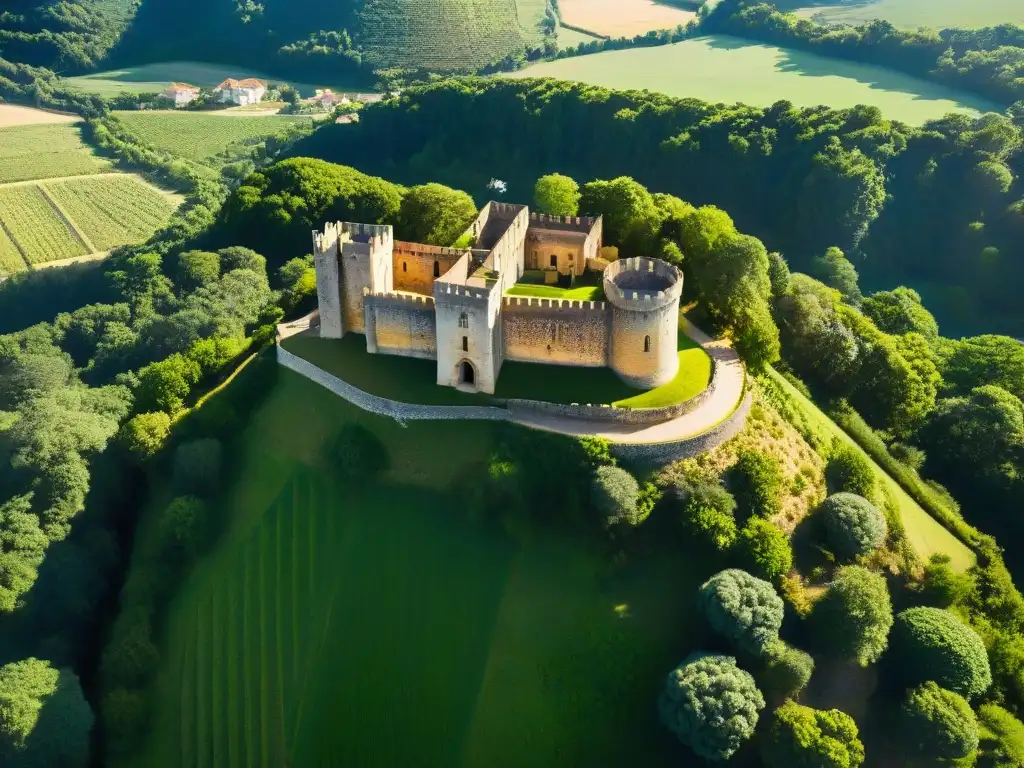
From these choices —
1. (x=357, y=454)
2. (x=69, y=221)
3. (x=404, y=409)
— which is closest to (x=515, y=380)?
(x=404, y=409)

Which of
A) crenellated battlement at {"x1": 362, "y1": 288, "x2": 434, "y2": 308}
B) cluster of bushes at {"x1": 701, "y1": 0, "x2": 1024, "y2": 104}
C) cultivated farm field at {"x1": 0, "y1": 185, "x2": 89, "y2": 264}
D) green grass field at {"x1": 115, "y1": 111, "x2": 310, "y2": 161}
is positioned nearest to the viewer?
crenellated battlement at {"x1": 362, "y1": 288, "x2": 434, "y2": 308}

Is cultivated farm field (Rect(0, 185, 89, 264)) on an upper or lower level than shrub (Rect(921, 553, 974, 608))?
upper

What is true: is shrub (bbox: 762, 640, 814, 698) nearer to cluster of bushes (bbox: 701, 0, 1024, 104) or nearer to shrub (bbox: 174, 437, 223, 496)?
shrub (bbox: 174, 437, 223, 496)

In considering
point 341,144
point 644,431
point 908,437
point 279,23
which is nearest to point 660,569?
point 644,431

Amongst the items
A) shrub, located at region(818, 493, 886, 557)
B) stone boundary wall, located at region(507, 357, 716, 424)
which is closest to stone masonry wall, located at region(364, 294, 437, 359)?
stone boundary wall, located at region(507, 357, 716, 424)

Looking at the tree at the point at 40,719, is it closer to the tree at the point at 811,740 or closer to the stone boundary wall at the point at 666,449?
the stone boundary wall at the point at 666,449

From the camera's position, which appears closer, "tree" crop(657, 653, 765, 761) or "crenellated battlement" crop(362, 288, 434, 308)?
"tree" crop(657, 653, 765, 761)

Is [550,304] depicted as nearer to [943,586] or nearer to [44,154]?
[943,586]
